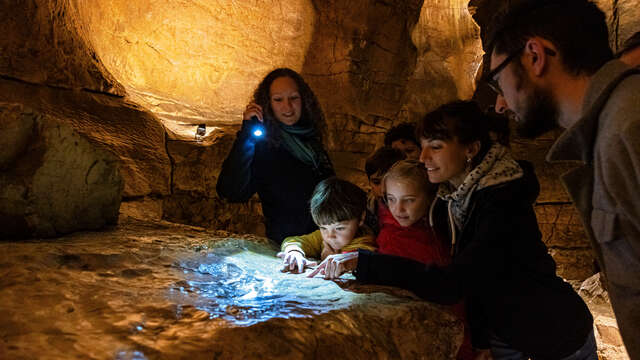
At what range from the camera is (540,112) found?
138 centimetres

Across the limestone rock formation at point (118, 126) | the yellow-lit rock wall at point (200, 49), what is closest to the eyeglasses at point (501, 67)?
the limestone rock formation at point (118, 126)

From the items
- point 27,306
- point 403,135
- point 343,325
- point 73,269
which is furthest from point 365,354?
point 403,135

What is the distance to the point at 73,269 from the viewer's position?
166cm

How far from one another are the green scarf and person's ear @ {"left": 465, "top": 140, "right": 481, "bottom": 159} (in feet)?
4.08

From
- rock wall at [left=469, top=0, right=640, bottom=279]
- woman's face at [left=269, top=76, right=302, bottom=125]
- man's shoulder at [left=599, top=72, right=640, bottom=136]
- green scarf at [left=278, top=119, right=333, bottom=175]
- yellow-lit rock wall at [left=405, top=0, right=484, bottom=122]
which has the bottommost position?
rock wall at [left=469, top=0, right=640, bottom=279]

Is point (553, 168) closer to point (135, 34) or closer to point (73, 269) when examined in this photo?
point (135, 34)

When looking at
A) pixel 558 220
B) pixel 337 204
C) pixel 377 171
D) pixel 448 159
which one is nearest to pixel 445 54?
pixel 558 220

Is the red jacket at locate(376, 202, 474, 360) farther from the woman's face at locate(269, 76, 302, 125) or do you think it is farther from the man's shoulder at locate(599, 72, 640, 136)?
the woman's face at locate(269, 76, 302, 125)

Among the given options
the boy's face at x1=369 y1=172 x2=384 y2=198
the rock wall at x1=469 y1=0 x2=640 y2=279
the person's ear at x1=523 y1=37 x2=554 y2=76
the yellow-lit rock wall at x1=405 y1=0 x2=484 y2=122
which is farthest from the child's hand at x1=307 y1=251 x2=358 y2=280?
the rock wall at x1=469 y1=0 x2=640 y2=279

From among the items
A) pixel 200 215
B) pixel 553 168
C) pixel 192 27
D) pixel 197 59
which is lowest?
pixel 200 215

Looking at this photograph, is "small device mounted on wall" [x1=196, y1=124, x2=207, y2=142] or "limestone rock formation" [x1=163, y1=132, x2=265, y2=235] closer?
"limestone rock formation" [x1=163, y1=132, x2=265, y2=235]

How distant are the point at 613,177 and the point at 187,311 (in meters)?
1.35

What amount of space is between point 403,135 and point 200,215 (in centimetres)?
302

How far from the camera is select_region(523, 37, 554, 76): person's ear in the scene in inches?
52.7
